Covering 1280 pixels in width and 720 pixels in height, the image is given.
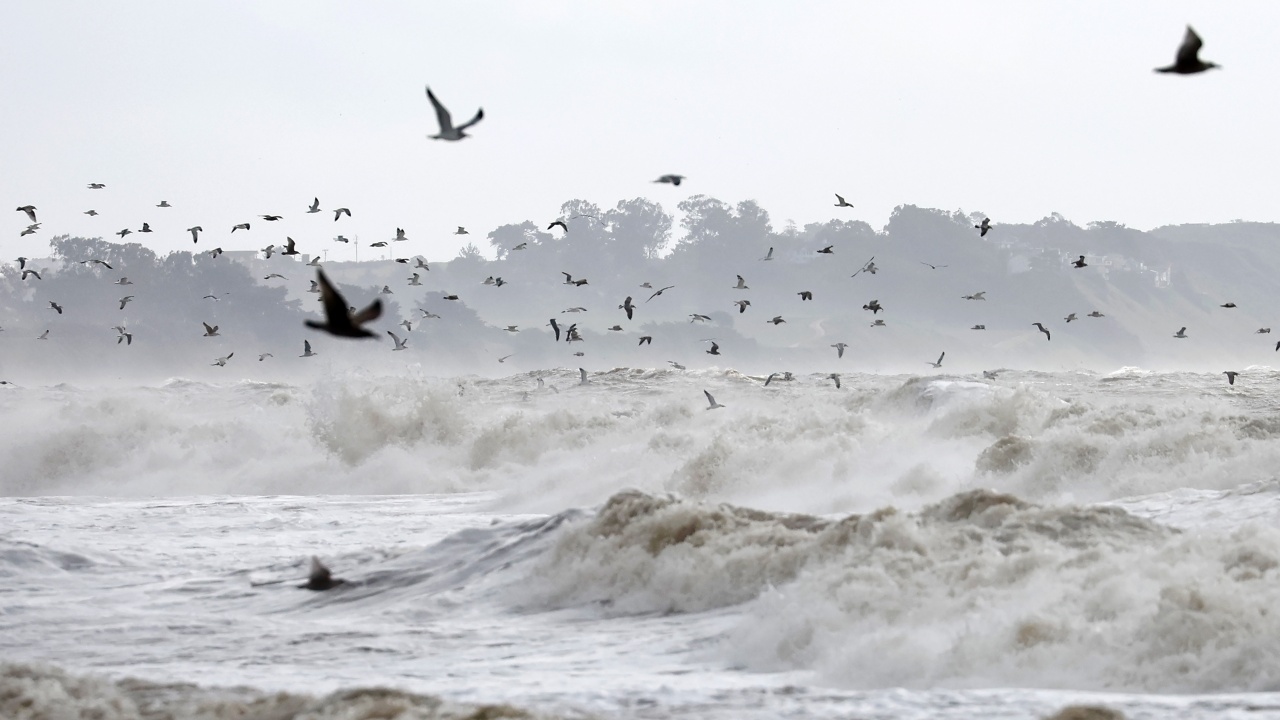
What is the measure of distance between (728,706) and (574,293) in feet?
389

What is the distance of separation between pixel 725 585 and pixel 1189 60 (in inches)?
217

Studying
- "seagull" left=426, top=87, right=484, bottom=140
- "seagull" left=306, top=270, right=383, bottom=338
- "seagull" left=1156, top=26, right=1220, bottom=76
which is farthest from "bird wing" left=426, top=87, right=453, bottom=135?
"seagull" left=1156, top=26, right=1220, bottom=76

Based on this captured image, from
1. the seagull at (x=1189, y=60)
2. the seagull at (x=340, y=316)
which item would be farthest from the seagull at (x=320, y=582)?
the seagull at (x=1189, y=60)

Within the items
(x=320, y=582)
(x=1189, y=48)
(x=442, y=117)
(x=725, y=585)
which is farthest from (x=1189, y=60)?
(x=320, y=582)

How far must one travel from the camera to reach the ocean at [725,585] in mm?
7918

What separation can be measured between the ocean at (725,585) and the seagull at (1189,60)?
331cm

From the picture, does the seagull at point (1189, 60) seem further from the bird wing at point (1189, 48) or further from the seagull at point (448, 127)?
the seagull at point (448, 127)

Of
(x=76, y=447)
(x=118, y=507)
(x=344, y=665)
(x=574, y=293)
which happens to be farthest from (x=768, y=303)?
(x=344, y=665)

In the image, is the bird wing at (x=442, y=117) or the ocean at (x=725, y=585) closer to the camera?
the ocean at (x=725, y=585)

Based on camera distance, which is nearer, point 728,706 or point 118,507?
point 728,706

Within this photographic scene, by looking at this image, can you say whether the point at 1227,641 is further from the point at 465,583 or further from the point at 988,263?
the point at 988,263

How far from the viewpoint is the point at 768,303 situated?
122500 millimetres

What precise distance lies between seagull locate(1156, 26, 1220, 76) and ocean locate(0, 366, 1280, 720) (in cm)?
331

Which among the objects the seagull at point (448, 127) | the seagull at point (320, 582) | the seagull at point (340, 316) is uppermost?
the seagull at point (448, 127)
